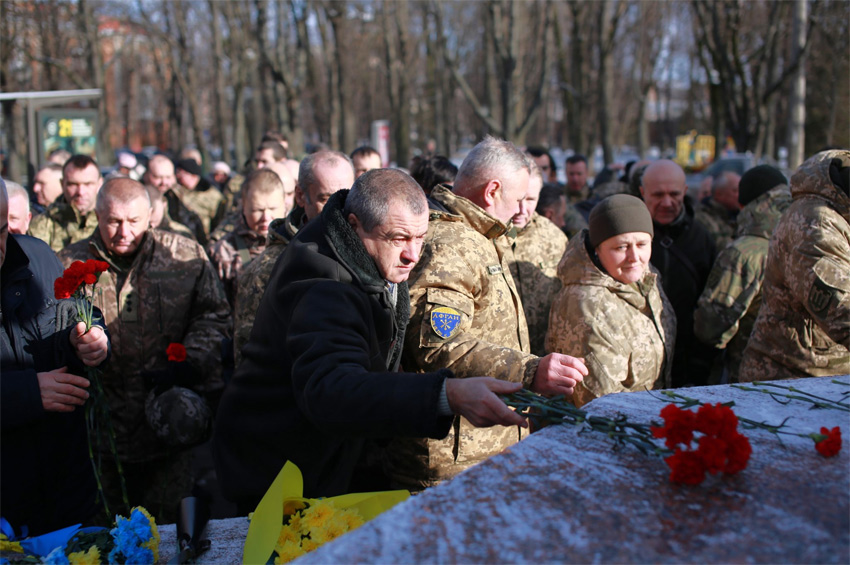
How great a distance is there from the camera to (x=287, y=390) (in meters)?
2.53

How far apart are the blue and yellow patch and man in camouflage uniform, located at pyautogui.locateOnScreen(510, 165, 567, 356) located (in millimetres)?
1670

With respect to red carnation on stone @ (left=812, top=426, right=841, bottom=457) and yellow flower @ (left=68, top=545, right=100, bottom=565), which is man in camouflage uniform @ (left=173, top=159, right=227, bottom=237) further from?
red carnation on stone @ (left=812, top=426, right=841, bottom=457)

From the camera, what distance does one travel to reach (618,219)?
3.57 m

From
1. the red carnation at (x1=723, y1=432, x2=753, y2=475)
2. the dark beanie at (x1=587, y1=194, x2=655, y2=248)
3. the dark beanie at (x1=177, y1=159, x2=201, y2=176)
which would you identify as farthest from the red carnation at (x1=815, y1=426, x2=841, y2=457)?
the dark beanie at (x1=177, y1=159, x2=201, y2=176)

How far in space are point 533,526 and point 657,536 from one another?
25 cm

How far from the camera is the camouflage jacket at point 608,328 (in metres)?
3.45

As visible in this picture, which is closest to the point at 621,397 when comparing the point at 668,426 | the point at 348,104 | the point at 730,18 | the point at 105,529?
the point at 668,426

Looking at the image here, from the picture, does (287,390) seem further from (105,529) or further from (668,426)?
(668,426)

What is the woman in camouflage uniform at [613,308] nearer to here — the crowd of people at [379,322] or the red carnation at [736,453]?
the crowd of people at [379,322]

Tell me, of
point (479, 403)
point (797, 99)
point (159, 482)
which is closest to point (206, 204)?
point (159, 482)

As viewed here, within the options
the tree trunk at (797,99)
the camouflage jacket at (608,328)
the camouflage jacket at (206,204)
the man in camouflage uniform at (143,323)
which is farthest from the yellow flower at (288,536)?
the tree trunk at (797,99)

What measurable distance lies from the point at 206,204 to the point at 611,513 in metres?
8.75

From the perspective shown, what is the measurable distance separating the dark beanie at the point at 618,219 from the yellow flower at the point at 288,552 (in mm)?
2148

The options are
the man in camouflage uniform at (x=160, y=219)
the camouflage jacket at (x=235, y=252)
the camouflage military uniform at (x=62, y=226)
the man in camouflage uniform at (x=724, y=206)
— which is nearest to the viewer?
the camouflage jacket at (x=235, y=252)
